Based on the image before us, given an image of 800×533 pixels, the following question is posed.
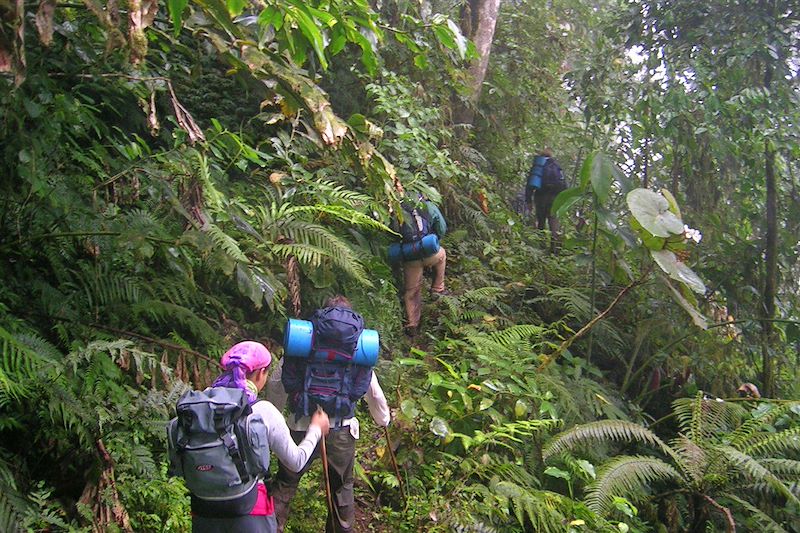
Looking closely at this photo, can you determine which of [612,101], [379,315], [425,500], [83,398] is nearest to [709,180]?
[612,101]

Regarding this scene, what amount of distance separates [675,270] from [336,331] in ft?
10.4

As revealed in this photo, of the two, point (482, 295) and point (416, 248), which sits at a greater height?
point (416, 248)

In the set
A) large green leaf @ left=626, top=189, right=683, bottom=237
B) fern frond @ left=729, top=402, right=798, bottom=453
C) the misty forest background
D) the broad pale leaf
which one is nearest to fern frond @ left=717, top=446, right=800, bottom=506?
the misty forest background

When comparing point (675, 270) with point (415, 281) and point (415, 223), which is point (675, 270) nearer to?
point (415, 223)

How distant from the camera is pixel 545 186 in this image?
10.2 metres

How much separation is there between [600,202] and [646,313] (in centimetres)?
273

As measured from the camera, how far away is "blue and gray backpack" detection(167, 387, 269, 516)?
2602 mm

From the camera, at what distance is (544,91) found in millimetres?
11383

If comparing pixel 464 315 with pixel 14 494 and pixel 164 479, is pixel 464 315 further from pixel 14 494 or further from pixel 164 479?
pixel 14 494

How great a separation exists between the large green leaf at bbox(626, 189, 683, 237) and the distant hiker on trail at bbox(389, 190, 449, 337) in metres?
2.09

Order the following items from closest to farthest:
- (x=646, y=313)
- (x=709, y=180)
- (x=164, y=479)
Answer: (x=164, y=479) → (x=646, y=313) → (x=709, y=180)

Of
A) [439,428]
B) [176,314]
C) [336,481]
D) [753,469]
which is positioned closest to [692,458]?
[753,469]

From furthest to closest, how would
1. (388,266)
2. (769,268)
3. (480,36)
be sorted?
1. (480,36)
2. (769,268)
3. (388,266)

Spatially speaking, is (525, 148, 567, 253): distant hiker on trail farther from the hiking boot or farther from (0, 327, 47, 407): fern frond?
(0, 327, 47, 407): fern frond
